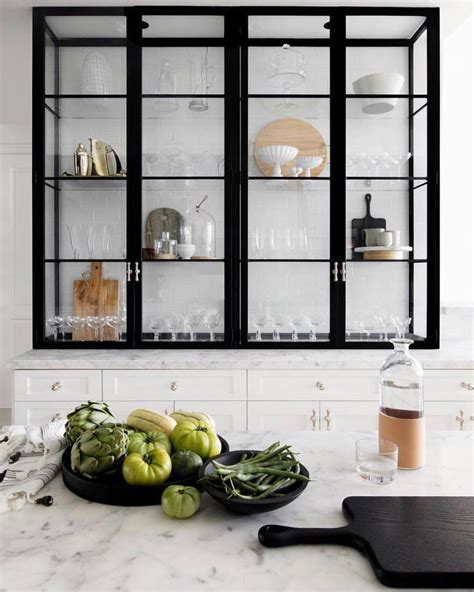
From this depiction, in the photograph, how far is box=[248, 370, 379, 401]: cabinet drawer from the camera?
270 cm

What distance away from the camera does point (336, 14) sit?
2959 mm

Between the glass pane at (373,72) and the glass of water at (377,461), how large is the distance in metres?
2.44

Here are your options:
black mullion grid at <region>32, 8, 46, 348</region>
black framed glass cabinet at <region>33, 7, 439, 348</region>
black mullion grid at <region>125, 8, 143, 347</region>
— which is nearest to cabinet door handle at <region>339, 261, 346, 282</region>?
black framed glass cabinet at <region>33, 7, 439, 348</region>

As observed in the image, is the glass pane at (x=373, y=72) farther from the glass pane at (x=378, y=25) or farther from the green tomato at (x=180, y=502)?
the green tomato at (x=180, y=502)

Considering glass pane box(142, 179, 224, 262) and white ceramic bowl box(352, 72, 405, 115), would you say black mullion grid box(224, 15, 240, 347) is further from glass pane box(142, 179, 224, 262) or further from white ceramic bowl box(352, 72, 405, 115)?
white ceramic bowl box(352, 72, 405, 115)

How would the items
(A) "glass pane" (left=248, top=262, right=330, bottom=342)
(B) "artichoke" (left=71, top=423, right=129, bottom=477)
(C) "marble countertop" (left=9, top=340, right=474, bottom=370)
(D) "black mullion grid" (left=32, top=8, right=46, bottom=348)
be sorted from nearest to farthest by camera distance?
(B) "artichoke" (left=71, top=423, right=129, bottom=477), (C) "marble countertop" (left=9, top=340, right=474, bottom=370), (D) "black mullion grid" (left=32, top=8, right=46, bottom=348), (A) "glass pane" (left=248, top=262, right=330, bottom=342)

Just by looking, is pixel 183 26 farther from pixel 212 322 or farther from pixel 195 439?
pixel 195 439

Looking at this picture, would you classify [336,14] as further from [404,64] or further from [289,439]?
[289,439]

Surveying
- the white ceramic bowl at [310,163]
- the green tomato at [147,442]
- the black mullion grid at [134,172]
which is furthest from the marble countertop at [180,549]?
the white ceramic bowl at [310,163]

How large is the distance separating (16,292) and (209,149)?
1866 millimetres

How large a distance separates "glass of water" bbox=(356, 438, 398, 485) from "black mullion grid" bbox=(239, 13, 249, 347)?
1.83 meters

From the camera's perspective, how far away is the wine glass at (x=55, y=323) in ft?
9.84

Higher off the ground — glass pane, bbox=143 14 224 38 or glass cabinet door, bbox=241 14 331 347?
glass pane, bbox=143 14 224 38

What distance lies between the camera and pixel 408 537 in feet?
2.91
